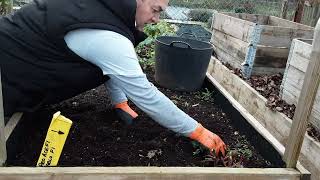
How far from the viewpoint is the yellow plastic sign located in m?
1.91

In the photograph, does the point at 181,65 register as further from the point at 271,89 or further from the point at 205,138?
the point at 205,138

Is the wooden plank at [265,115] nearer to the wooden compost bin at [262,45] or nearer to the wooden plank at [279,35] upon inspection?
the wooden compost bin at [262,45]

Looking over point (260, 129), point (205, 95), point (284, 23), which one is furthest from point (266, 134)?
point (284, 23)

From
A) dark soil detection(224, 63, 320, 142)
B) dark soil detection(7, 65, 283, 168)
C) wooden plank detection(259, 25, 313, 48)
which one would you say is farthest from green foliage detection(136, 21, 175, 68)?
dark soil detection(7, 65, 283, 168)

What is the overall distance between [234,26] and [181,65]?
1237 millimetres

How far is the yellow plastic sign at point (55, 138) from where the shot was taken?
6.26 feet

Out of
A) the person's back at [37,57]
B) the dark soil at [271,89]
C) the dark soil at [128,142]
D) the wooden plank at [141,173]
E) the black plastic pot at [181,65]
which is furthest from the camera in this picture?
the black plastic pot at [181,65]

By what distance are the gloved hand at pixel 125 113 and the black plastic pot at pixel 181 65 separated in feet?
2.86

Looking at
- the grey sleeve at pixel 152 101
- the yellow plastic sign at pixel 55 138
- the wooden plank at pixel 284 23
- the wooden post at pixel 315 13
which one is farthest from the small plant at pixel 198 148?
the wooden post at pixel 315 13

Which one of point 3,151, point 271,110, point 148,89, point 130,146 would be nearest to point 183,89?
point 271,110

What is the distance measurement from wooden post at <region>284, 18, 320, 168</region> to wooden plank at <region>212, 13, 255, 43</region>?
2.32 metres

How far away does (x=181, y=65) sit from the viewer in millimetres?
3797

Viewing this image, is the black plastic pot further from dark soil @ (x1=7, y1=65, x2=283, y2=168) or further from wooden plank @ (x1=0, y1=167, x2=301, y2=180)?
wooden plank @ (x1=0, y1=167, x2=301, y2=180)

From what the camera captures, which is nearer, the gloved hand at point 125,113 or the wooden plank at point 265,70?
the gloved hand at point 125,113
